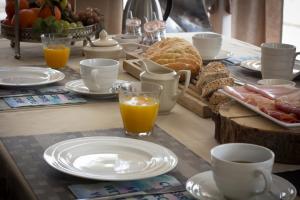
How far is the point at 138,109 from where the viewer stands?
140cm

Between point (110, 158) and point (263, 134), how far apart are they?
30 cm

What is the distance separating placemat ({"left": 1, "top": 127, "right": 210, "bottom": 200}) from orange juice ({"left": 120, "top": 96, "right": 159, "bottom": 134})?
0.02m

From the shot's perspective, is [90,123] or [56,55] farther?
[56,55]

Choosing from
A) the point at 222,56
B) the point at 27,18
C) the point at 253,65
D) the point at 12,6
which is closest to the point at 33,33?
the point at 27,18

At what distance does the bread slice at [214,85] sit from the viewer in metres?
1.55

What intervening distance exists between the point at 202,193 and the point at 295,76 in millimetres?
862

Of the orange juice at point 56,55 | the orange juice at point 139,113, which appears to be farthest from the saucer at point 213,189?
the orange juice at point 56,55

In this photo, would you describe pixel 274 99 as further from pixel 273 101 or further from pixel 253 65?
pixel 253 65

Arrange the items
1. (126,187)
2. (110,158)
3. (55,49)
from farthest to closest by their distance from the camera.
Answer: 1. (55,49)
2. (110,158)
3. (126,187)

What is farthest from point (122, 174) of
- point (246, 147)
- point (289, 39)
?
point (289, 39)

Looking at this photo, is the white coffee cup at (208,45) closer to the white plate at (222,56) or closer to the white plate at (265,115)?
the white plate at (222,56)

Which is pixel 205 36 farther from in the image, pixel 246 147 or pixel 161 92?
pixel 246 147

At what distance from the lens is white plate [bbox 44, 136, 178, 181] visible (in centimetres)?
115

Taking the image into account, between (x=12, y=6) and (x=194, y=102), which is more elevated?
(x=12, y=6)
